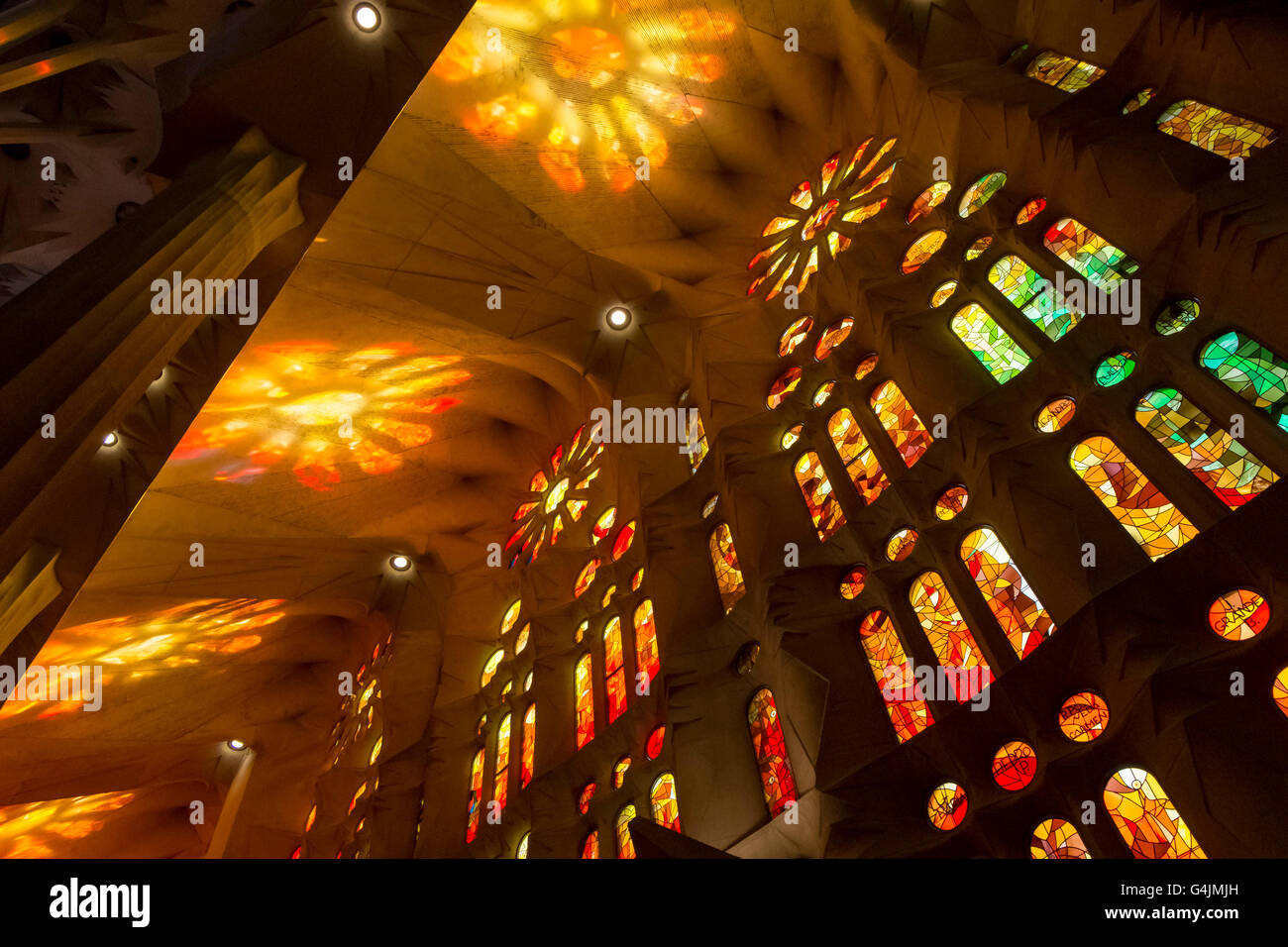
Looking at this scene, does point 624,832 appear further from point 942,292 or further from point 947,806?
point 942,292

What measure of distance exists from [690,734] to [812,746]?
1.50m

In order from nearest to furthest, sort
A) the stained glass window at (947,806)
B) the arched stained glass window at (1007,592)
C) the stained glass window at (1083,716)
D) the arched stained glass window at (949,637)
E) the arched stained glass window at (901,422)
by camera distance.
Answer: the stained glass window at (1083,716) < the stained glass window at (947,806) < the arched stained glass window at (1007,592) < the arched stained glass window at (949,637) < the arched stained glass window at (901,422)

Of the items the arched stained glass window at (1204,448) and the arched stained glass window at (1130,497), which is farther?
the arched stained glass window at (1130,497)

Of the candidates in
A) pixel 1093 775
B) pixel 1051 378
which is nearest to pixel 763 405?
pixel 1051 378

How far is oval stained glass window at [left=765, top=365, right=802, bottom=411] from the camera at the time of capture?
36.2 feet

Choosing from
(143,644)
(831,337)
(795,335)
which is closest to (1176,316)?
(831,337)

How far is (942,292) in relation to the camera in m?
8.95

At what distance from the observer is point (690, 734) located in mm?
7902

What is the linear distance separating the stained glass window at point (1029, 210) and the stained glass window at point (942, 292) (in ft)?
2.81

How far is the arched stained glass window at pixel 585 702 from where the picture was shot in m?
10.2

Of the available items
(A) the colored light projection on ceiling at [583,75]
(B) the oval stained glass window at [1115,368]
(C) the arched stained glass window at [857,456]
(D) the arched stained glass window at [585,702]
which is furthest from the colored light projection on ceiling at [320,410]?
(B) the oval stained glass window at [1115,368]

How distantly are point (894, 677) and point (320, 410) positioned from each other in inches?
413

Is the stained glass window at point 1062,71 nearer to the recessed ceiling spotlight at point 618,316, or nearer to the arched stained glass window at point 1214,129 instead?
the arched stained glass window at point 1214,129
